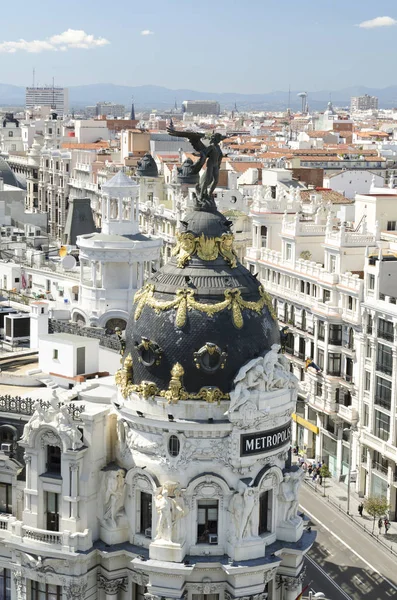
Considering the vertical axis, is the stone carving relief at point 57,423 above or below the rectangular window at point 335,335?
above

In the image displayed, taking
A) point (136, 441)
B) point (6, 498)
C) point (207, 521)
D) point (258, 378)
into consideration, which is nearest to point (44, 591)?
point (6, 498)

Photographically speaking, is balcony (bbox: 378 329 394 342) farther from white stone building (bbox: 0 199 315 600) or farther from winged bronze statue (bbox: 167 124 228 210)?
winged bronze statue (bbox: 167 124 228 210)

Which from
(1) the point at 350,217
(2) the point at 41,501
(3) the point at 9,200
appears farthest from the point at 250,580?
(3) the point at 9,200

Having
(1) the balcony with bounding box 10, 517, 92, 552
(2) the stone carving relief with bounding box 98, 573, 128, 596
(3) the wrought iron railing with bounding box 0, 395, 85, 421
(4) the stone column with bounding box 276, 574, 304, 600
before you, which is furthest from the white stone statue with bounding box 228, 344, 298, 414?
(3) the wrought iron railing with bounding box 0, 395, 85, 421

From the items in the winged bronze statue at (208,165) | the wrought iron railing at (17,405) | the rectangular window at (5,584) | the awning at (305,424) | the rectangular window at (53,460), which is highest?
the winged bronze statue at (208,165)

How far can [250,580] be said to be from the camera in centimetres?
5644

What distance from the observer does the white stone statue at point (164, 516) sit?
2201 inches

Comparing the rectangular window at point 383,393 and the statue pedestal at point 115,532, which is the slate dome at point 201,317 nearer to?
the statue pedestal at point 115,532

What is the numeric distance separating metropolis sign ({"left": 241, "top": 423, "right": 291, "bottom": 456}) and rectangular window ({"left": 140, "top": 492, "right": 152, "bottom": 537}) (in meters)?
5.53

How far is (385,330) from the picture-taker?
98.0 meters

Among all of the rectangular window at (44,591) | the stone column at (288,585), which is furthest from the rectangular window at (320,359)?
the rectangular window at (44,591)

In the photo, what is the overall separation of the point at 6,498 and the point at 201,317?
15.5 meters

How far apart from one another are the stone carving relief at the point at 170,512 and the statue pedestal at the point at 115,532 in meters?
2.55

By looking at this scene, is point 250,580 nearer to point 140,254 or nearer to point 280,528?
point 280,528
